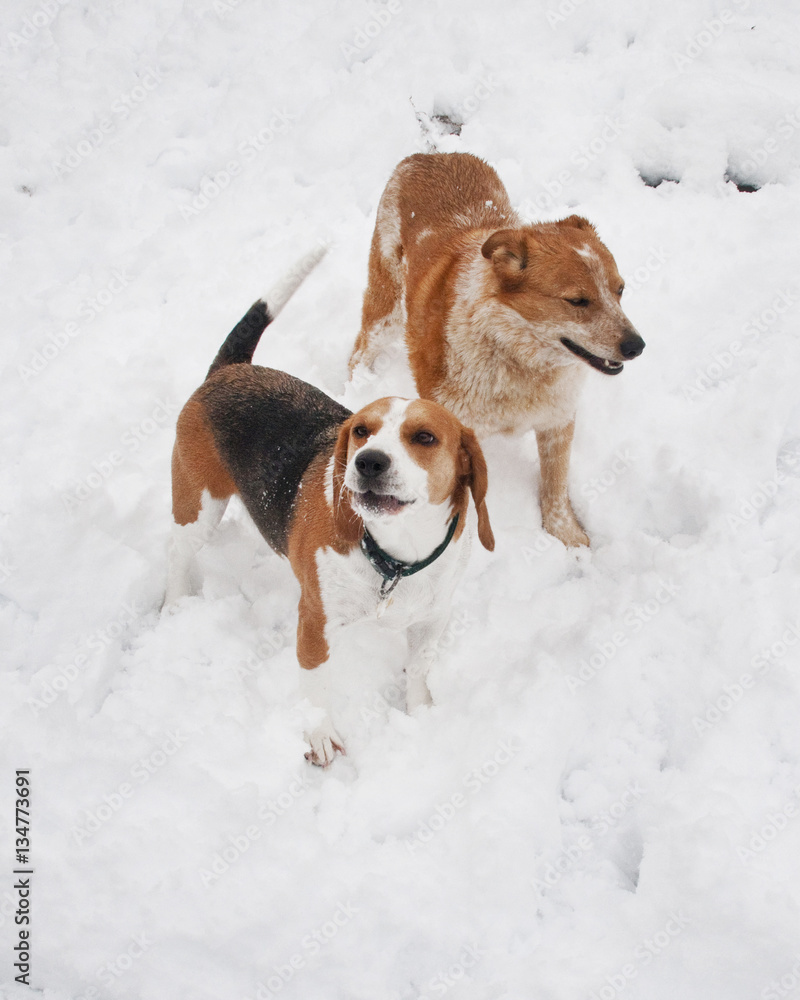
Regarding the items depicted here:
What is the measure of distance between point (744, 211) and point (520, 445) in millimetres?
2362

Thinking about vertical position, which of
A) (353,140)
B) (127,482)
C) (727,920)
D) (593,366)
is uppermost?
(353,140)

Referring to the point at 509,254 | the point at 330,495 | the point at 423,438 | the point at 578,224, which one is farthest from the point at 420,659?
the point at 578,224

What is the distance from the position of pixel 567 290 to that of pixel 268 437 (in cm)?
146

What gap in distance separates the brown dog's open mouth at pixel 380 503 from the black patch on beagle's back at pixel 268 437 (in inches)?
27.9

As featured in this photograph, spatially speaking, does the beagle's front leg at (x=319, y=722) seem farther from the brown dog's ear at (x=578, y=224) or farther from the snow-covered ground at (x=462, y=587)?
the brown dog's ear at (x=578, y=224)

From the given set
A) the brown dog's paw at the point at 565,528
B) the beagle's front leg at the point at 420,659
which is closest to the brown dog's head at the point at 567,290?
the brown dog's paw at the point at 565,528

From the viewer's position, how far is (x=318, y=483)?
8.78 ft

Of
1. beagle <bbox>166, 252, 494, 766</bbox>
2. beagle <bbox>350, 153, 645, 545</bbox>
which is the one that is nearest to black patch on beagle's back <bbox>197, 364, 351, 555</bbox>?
beagle <bbox>166, 252, 494, 766</bbox>

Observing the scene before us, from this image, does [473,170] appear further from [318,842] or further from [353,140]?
[318,842]

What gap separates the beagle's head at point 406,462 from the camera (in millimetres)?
2123

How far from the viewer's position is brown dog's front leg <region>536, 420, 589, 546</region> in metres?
3.55

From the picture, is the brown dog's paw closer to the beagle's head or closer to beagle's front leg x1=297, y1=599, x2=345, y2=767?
the beagle's head

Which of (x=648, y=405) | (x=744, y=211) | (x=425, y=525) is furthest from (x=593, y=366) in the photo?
(x=744, y=211)

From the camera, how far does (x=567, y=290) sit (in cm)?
298
